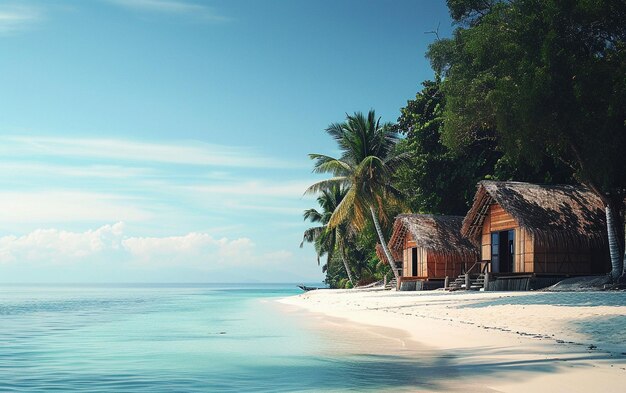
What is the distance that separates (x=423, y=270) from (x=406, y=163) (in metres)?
7.39

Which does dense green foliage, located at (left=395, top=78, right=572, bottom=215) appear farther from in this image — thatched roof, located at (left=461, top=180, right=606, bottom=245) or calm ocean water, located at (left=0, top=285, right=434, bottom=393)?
calm ocean water, located at (left=0, top=285, right=434, bottom=393)

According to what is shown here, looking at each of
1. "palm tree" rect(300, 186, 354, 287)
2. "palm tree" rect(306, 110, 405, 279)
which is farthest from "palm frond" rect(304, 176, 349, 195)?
"palm tree" rect(300, 186, 354, 287)

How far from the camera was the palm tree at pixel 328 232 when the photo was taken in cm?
5234

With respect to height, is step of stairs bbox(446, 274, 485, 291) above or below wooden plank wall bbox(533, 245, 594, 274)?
below

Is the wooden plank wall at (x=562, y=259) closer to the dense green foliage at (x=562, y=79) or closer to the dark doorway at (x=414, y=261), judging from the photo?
the dense green foliage at (x=562, y=79)

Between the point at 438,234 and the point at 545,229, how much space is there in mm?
8250

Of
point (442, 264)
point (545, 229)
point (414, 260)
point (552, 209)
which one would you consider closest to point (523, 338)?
point (545, 229)

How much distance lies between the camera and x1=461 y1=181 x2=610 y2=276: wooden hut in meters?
26.3

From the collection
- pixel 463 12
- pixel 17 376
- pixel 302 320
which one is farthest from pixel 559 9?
pixel 17 376

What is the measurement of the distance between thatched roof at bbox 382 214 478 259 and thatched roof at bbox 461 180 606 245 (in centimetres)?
467

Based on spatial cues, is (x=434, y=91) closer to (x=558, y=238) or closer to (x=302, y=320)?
(x=558, y=238)

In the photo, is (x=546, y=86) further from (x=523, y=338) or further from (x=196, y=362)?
(x=196, y=362)

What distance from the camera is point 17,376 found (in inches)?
426

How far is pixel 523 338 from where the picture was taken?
41.4 feet
